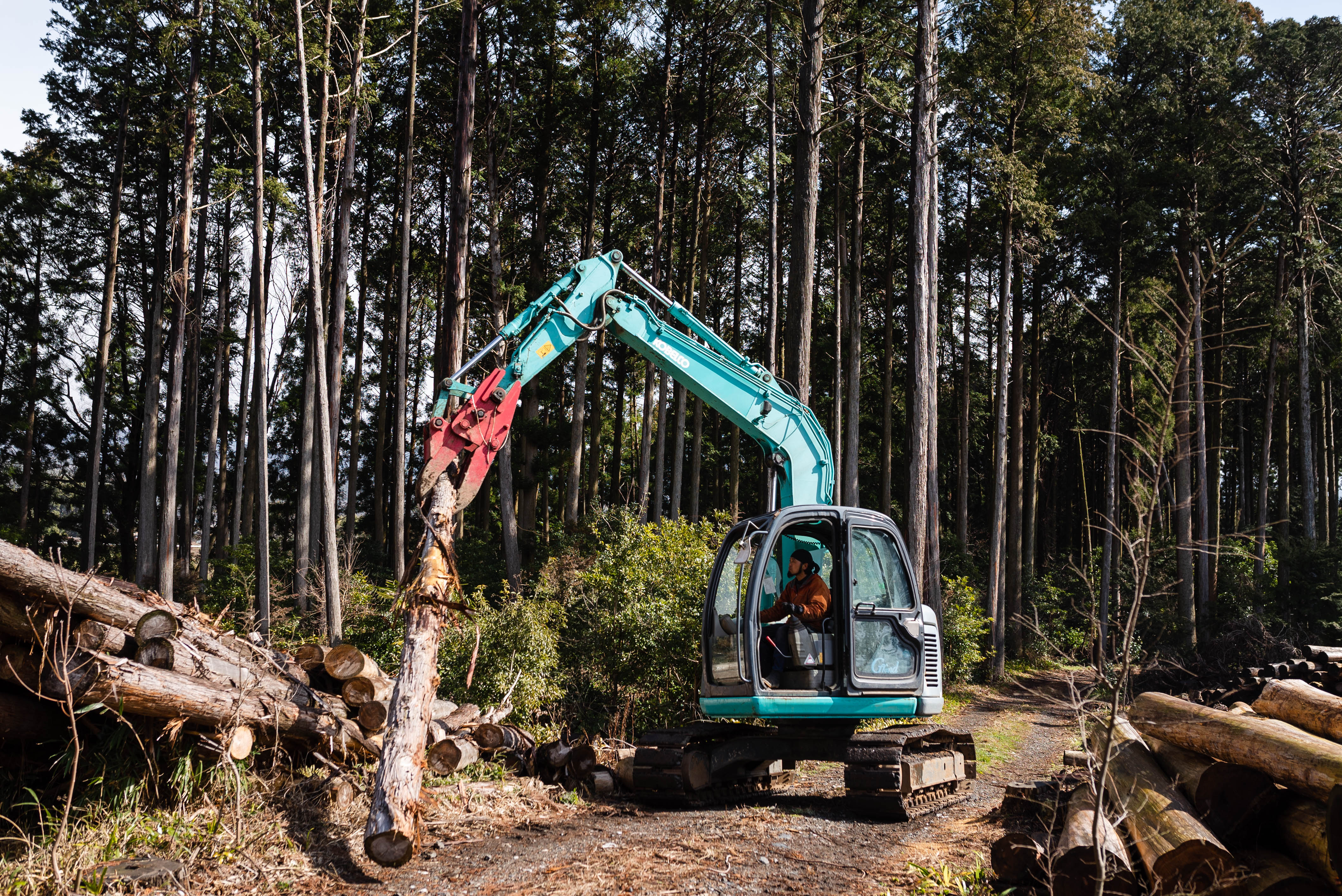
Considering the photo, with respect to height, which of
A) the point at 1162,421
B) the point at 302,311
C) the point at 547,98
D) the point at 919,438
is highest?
the point at 547,98

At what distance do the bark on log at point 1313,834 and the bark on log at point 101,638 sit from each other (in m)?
6.82

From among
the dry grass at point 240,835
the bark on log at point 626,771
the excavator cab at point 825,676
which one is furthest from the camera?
the bark on log at point 626,771

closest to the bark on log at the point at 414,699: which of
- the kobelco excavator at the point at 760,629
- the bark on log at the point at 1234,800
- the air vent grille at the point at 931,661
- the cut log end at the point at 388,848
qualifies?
the cut log end at the point at 388,848

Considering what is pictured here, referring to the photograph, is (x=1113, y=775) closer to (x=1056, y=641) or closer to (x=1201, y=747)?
(x=1201, y=747)

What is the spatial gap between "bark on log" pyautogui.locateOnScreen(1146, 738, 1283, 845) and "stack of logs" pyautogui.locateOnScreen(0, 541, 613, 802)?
5131mm

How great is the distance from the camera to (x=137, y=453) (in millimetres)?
34594

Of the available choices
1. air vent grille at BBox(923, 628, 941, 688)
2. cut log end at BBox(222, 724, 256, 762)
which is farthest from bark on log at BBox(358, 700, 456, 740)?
air vent grille at BBox(923, 628, 941, 688)

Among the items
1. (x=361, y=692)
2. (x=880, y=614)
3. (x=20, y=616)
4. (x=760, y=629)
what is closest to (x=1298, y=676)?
(x=880, y=614)

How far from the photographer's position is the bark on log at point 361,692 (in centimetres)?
806

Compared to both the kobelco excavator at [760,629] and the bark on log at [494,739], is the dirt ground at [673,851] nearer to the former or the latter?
the kobelco excavator at [760,629]

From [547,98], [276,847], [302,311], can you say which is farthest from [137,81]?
[276,847]

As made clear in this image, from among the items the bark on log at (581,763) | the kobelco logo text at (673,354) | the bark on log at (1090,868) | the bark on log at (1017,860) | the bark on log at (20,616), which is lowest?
the bark on log at (581,763)

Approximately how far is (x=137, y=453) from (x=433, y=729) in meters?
31.6

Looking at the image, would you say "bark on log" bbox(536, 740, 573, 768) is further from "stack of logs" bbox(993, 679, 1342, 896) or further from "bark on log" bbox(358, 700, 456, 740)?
"stack of logs" bbox(993, 679, 1342, 896)
